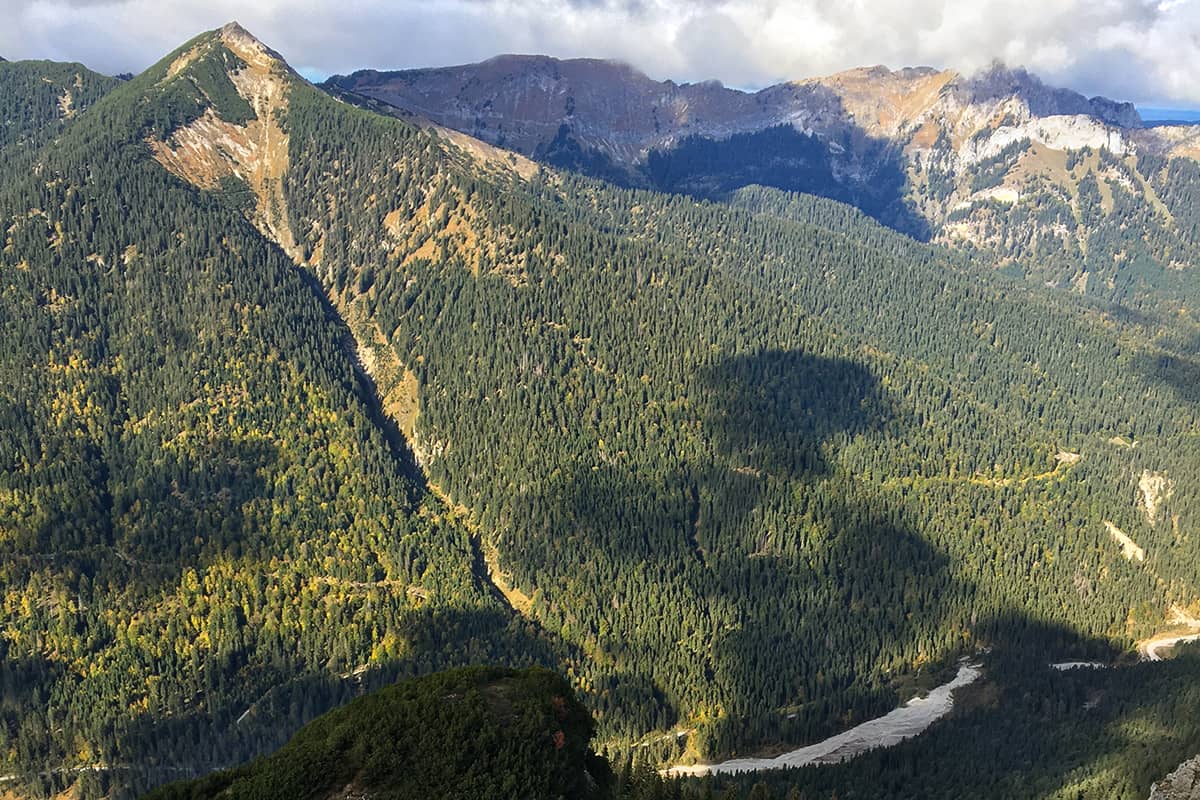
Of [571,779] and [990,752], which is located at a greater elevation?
[571,779]

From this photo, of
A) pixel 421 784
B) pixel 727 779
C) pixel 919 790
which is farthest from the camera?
pixel 727 779

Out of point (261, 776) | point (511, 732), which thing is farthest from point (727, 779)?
point (261, 776)

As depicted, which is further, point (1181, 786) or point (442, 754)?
point (1181, 786)

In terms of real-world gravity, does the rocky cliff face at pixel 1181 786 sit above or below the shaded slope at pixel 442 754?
below

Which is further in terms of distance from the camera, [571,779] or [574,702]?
[574,702]

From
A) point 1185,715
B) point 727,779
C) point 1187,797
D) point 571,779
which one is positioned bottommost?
point 727,779

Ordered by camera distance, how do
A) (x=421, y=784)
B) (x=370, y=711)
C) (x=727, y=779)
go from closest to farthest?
(x=421, y=784), (x=370, y=711), (x=727, y=779)

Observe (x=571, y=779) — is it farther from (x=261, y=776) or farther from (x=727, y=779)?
(x=727, y=779)

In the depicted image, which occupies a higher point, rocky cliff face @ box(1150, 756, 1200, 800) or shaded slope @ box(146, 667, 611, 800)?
shaded slope @ box(146, 667, 611, 800)

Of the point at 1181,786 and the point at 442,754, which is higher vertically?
the point at 442,754

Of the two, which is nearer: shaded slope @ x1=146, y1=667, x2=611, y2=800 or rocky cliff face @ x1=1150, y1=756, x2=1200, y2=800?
shaded slope @ x1=146, y1=667, x2=611, y2=800

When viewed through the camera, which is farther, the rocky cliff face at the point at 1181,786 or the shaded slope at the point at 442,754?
the rocky cliff face at the point at 1181,786
